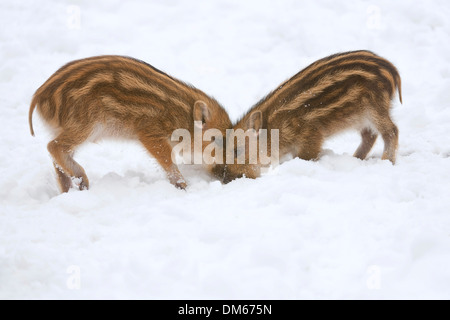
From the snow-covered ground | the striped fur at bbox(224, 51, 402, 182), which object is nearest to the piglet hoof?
the snow-covered ground

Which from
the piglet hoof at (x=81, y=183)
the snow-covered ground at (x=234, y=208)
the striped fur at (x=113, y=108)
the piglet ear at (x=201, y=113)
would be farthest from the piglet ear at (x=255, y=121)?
the piglet hoof at (x=81, y=183)

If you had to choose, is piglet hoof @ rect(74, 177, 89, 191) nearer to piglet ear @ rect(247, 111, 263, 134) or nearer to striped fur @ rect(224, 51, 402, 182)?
striped fur @ rect(224, 51, 402, 182)

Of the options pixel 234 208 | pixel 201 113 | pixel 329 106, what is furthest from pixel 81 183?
pixel 329 106

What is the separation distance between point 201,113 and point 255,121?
578mm

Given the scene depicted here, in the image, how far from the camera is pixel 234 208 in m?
4.05

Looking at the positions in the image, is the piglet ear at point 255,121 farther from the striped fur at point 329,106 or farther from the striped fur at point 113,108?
the striped fur at point 113,108

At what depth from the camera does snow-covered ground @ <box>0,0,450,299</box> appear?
3.19 m

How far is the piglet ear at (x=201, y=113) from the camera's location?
5371 millimetres

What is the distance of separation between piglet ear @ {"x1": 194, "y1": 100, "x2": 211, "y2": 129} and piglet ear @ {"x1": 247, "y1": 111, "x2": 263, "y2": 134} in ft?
1.41

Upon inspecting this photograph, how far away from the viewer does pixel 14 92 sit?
737 centimetres

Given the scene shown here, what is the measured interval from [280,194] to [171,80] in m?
1.99

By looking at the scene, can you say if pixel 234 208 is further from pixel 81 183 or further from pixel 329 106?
pixel 329 106

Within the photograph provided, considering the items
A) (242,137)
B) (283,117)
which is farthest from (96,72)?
(283,117)

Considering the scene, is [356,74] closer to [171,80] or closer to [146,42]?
[171,80]
